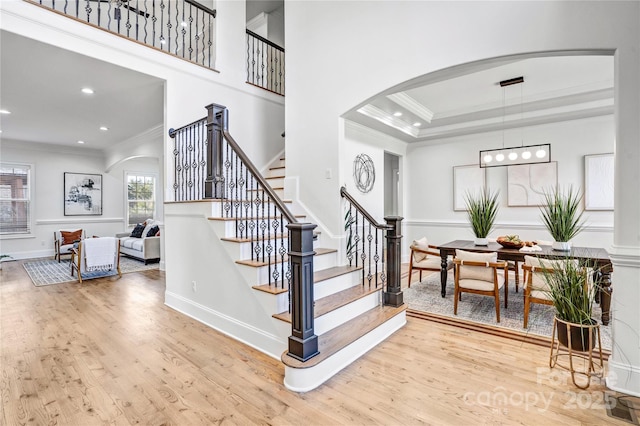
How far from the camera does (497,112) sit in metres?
5.48

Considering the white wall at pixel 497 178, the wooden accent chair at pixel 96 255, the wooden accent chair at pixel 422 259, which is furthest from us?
the wooden accent chair at pixel 96 255

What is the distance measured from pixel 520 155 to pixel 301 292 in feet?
13.9

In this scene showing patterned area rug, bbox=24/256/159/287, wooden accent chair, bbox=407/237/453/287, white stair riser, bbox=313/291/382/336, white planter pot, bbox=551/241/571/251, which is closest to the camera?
white stair riser, bbox=313/291/382/336

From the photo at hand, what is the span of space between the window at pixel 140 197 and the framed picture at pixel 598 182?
11319mm

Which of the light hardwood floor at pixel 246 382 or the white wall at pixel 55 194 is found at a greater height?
the white wall at pixel 55 194

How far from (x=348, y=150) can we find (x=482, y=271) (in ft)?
9.63

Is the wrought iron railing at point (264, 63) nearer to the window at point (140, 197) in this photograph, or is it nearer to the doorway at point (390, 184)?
the doorway at point (390, 184)

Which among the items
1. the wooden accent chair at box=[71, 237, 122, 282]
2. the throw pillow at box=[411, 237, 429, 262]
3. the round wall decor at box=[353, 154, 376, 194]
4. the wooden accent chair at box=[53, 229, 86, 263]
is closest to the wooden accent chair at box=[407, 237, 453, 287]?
the throw pillow at box=[411, 237, 429, 262]

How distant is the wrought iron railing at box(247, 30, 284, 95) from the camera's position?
5.47m

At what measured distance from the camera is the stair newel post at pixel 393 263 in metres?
3.33

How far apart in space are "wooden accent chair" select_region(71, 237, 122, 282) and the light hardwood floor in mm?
2017

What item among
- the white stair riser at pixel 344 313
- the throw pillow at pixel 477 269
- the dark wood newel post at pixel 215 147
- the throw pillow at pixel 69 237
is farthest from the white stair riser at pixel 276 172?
the throw pillow at pixel 69 237

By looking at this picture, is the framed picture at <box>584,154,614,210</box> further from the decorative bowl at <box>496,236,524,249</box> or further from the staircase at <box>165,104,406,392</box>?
the staircase at <box>165,104,406,392</box>

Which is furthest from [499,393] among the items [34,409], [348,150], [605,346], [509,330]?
[348,150]
